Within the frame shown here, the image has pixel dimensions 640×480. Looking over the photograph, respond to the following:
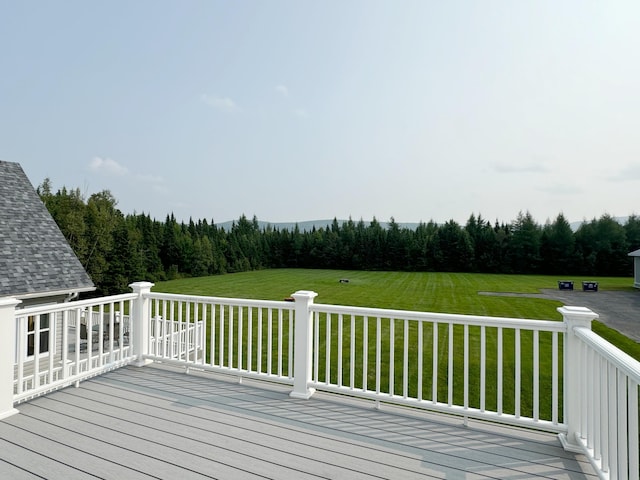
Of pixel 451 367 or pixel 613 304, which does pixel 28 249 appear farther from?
pixel 613 304

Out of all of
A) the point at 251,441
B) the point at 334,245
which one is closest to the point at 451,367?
the point at 251,441

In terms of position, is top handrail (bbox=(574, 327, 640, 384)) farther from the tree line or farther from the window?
the tree line

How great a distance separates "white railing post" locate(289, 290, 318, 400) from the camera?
11.0 ft

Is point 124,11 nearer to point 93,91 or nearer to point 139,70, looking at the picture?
point 139,70

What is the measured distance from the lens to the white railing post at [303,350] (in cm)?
335

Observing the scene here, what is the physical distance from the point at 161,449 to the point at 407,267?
38868 millimetres

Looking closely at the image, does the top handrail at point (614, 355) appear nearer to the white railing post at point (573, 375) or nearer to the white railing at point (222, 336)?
the white railing post at point (573, 375)

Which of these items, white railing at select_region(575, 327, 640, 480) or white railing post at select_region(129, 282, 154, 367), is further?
white railing post at select_region(129, 282, 154, 367)

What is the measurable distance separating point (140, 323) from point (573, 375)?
13.3 feet

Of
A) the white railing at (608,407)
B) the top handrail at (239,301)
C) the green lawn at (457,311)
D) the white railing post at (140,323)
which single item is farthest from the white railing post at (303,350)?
the green lawn at (457,311)

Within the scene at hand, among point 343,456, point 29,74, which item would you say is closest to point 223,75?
point 29,74

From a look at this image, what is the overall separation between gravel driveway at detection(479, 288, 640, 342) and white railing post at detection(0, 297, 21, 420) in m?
13.2

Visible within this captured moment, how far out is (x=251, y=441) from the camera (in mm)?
2512

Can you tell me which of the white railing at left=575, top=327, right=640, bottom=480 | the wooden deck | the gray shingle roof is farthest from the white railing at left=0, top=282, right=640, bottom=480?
the gray shingle roof
